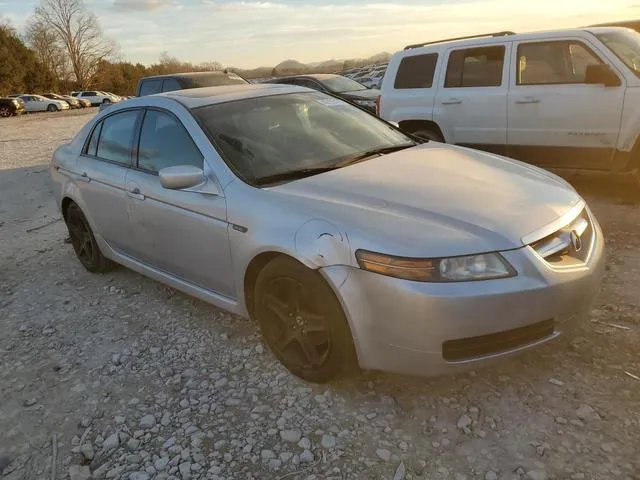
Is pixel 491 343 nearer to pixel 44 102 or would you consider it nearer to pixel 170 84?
pixel 170 84

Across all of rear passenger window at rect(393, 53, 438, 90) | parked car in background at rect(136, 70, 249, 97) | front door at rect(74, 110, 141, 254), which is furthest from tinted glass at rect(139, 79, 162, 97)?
front door at rect(74, 110, 141, 254)

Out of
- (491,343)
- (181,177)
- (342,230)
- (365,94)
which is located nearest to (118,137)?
(181,177)

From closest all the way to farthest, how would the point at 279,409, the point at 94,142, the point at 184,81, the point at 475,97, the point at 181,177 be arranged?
the point at 279,409
the point at 181,177
the point at 94,142
the point at 475,97
the point at 184,81

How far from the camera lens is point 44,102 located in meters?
47.1

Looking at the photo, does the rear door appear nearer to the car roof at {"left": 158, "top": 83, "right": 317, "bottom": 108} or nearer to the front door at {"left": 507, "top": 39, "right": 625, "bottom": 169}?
the front door at {"left": 507, "top": 39, "right": 625, "bottom": 169}

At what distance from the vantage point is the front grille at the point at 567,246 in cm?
271

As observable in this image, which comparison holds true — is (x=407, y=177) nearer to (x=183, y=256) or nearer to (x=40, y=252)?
(x=183, y=256)

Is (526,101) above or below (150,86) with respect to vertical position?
below

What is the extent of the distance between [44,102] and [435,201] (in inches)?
2020

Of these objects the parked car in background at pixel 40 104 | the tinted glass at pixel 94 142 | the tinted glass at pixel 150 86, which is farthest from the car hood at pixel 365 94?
the parked car in background at pixel 40 104

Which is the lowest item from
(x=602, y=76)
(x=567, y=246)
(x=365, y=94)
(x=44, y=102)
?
(x=44, y=102)

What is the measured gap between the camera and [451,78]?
7199 mm

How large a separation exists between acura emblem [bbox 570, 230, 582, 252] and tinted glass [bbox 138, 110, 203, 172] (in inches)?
84.5

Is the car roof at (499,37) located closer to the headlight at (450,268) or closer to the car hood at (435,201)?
the car hood at (435,201)
